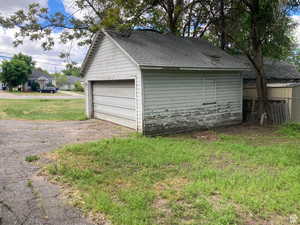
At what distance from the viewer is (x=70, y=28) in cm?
1464

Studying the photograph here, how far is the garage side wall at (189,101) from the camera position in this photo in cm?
828

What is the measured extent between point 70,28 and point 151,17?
5.03 m

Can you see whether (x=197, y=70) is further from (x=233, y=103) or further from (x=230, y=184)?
(x=230, y=184)

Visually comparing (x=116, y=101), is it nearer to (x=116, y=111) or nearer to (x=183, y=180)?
(x=116, y=111)

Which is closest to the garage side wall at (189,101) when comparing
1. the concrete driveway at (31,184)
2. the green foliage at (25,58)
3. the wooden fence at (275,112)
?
the wooden fence at (275,112)

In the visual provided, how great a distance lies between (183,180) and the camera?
4375 mm

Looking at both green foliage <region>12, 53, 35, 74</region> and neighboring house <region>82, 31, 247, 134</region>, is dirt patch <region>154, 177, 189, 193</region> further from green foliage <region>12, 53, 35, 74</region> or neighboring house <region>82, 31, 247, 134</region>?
green foliage <region>12, 53, 35, 74</region>

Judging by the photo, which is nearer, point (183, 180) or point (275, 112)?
point (183, 180)

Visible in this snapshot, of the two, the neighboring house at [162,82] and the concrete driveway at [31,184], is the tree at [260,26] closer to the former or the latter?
the neighboring house at [162,82]

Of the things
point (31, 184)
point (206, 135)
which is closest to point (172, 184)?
point (31, 184)

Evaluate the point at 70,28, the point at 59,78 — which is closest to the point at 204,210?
the point at 70,28

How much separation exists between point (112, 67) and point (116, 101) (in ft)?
4.87

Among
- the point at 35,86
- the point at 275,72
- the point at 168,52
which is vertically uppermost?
the point at 35,86

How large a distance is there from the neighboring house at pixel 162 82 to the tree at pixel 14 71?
35007mm
